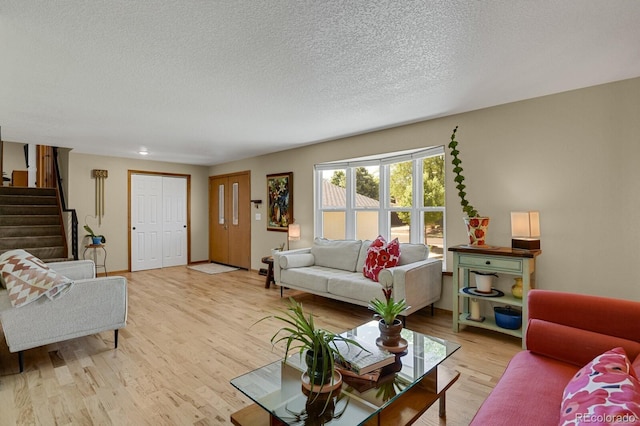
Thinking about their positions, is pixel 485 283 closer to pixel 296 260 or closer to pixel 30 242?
pixel 296 260

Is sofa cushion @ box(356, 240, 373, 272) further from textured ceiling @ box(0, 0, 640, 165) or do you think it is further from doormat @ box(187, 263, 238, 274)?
doormat @ box(187, 263, 238, 274)

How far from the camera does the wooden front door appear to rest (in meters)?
6.55

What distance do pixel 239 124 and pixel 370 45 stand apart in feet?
7.47

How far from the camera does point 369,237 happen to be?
470 centimetres

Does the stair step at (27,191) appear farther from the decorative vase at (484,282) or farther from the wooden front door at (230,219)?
the decorative vase at (484,282)

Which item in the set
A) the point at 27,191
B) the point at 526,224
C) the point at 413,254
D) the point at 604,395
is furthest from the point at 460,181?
the point at 27,191

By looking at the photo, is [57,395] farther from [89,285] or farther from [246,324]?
[246,324]

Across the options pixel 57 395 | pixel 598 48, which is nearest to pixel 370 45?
pixel 598 48

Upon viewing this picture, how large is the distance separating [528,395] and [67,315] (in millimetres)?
3105

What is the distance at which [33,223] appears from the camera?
5.42 m

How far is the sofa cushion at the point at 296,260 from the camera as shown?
4.40 meters

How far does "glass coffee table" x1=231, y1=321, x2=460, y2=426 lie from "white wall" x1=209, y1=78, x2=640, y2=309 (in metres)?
1.87

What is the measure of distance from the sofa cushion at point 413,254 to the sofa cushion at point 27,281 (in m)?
3.20

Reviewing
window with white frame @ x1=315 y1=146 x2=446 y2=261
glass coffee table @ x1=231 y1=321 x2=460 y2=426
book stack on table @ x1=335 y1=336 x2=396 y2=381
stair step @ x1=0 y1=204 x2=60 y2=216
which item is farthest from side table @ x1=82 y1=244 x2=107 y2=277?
book stack on table @ x1=335 y1=336 x2=396 y2=381
